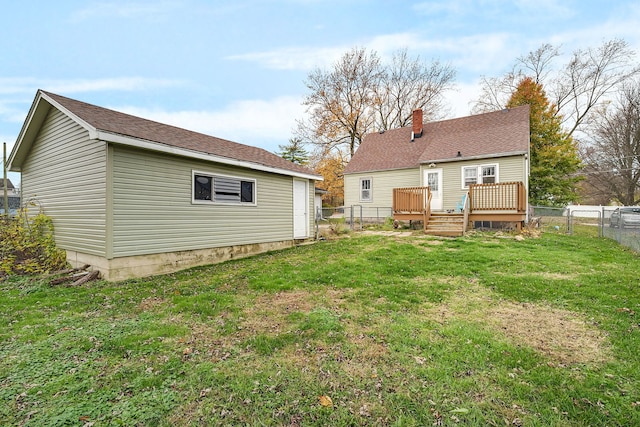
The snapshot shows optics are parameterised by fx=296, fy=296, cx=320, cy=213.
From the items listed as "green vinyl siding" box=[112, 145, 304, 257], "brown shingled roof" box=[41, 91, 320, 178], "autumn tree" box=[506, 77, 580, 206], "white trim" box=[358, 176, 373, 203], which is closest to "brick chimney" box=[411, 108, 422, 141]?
"white trim" box=[358, 176, 373, 203]

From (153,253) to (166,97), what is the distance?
48.5 ft

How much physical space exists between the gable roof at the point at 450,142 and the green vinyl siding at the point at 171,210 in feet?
32.4

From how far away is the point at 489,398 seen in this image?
2361 mm

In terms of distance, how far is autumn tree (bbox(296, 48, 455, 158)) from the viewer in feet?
84.9

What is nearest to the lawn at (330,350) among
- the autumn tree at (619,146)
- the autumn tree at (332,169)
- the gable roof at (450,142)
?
the gable roof at (450,142)

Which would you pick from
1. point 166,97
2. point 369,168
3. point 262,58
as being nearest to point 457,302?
point 369,168

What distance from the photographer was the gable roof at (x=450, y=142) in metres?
14.0

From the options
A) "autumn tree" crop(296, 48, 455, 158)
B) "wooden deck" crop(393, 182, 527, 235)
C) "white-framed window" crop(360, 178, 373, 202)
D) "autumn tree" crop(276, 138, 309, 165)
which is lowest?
"wooden deck" crop(393, 182, 527, 235)

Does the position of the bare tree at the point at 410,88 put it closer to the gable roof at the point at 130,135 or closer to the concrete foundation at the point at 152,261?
the gable roof at the point at 130,135

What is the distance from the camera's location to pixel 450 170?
48.6ft

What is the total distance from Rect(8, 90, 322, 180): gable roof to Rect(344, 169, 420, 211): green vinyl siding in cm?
868

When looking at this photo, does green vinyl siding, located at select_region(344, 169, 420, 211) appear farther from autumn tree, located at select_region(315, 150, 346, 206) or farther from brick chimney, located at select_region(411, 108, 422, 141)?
autumn tree, located at select_region(315, 150, 346, 206)

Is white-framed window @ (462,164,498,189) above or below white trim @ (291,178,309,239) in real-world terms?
above

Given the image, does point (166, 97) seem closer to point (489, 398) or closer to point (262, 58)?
point (262, 58)
